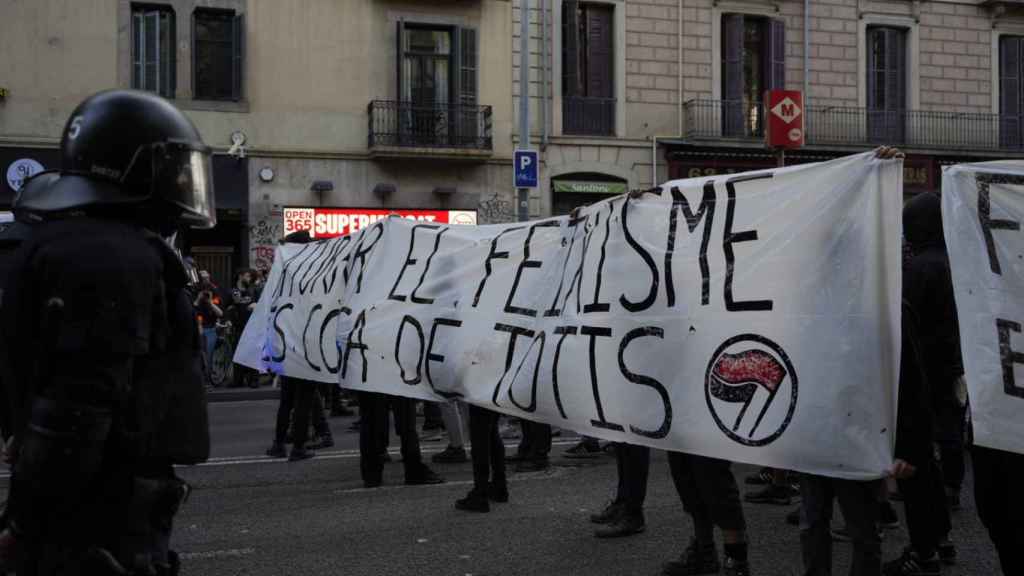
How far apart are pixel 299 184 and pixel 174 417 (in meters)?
19.2

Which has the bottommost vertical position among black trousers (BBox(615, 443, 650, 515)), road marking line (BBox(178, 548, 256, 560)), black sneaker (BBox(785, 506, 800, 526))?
road marking line (BBox(178, 548, 256, 560))

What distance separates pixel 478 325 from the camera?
6.93 m

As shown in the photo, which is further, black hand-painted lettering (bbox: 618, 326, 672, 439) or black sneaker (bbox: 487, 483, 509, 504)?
black sneaker (bbox: 487, 483, 509, 504)

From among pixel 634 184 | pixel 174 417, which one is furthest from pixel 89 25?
pixel 174 417

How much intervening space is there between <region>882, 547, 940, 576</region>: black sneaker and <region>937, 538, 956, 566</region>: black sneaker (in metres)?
0.25

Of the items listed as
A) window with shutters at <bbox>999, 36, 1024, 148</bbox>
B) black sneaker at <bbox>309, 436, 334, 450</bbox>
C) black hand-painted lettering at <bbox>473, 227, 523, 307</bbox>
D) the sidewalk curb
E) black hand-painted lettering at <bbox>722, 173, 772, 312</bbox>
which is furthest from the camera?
window with shutters at <bbox>999, 36, 1024, 148</bbox>

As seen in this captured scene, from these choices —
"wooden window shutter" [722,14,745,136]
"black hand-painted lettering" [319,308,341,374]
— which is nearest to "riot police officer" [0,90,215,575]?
"black hand-painted lettering" [319,308,341,374]

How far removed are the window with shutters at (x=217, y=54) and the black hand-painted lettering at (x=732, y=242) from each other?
58.1 feet

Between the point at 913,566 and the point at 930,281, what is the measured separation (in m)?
1.50

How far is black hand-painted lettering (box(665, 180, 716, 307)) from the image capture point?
4977mm

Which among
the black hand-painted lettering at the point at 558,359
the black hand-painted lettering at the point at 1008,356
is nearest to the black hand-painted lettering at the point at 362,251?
the black hand-painted lettering at the point at 558,359

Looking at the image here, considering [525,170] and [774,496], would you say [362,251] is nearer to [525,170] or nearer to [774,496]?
[774,496]

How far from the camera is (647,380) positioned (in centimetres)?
521

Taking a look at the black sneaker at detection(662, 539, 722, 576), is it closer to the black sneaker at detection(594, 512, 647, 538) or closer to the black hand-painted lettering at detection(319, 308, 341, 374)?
the black sneaker at detection(594, 512, 647, 538)
